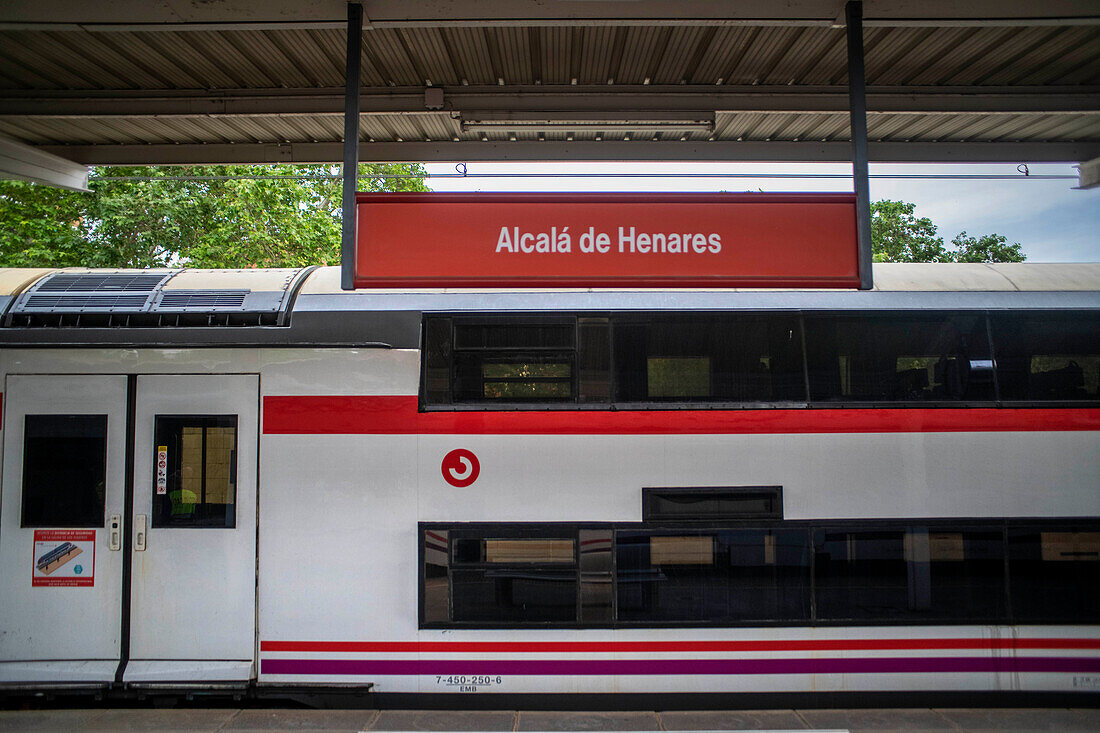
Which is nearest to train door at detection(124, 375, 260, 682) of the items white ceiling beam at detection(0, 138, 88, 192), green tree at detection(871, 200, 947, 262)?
white ceiling beam at detection(0, 138, 88, 192)

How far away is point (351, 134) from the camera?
543 cm

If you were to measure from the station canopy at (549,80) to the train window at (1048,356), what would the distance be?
2.54 meters

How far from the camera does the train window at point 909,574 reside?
5.37 metres

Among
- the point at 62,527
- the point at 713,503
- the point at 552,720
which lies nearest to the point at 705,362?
the point at 713,503

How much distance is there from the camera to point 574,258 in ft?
17.2

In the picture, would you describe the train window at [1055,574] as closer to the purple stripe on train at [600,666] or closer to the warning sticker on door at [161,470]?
the purple stripe on train at [600,666]

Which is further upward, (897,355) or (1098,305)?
(1098,305)

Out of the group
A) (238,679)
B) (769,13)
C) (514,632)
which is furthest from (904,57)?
(238,679)

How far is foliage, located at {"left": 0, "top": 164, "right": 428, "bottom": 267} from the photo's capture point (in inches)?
632

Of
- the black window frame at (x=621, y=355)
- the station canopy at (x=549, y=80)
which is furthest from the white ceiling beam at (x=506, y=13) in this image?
the black window frame at (x=621, y=355)

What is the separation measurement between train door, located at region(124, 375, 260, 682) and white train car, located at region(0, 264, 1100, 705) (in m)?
0.03

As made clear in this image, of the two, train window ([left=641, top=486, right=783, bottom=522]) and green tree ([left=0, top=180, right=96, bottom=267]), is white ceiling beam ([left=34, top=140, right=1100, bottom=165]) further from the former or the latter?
green tree ([left=0, top=180, right=96, bottom=267])

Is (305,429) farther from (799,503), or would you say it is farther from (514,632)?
(799,503)

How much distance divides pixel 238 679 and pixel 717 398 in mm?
4461
